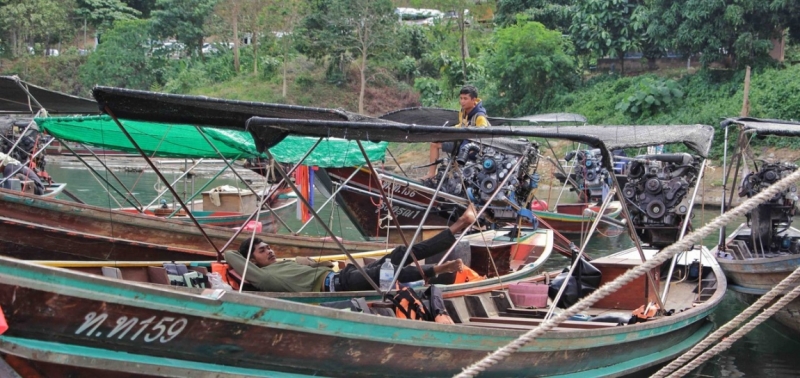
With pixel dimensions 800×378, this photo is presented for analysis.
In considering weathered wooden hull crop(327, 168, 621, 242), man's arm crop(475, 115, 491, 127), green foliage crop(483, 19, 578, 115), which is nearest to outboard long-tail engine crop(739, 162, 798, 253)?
weathered wooden hull crop(327, 168, 621, 242)

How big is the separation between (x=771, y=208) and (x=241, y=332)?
8.15 meters

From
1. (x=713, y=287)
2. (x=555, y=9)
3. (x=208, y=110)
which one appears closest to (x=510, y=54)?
(x=555, y=9)

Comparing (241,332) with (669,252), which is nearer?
(669,252)

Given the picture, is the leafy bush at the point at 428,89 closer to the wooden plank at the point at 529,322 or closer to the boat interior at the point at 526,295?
the boat interior at the point at 526,295

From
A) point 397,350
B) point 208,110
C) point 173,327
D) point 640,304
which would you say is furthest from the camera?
point 640,304

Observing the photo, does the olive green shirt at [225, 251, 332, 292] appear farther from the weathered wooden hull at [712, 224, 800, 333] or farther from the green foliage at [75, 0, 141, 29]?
the green foliage at [75, 0, 141, 29]

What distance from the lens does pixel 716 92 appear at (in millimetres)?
28328

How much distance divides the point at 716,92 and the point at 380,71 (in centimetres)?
1702

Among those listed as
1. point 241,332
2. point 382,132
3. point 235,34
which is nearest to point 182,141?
point 382,132

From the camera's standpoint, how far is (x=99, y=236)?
31.2 ft

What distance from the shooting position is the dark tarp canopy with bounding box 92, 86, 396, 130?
5.63 meters

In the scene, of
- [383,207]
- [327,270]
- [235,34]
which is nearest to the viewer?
[327,270]

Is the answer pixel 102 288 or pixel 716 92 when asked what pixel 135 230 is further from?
pixel 716 92

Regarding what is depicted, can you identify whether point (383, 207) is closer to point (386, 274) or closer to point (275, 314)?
point (386, 274)
